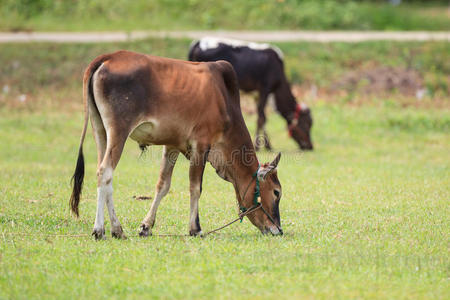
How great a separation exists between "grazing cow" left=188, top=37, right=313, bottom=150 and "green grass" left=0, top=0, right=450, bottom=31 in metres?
9.70

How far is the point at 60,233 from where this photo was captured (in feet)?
27.5

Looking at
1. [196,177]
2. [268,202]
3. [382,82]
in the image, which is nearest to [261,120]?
[382,82]

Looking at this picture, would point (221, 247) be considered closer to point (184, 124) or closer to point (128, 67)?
point (184, 124)

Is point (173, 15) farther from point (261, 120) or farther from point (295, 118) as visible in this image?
point (261, 120)

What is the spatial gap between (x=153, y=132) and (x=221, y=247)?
1.50 meters

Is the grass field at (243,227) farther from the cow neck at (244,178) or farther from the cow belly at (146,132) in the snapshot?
the cow belly at (146,132)

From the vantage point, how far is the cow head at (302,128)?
1867 cm

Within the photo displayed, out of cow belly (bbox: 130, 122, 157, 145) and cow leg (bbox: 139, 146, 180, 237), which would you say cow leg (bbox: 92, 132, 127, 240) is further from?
cow leg (bbox: 139, 146, 180, 237)

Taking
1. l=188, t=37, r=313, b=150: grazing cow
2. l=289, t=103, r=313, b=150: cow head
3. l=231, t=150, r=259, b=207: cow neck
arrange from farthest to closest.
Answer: l=289, t=103, r=313, b=150: cow head < l=188, t=37, r=313, b=150: grazing cow < l=231, t=150, r=259, b=207: cow neck

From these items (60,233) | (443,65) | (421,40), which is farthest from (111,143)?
(421,40)

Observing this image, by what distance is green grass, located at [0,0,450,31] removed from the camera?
2822cm

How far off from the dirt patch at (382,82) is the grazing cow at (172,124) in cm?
1512

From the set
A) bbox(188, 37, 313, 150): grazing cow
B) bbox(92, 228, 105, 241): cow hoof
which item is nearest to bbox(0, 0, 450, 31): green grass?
bbox(188, 37, 313, 150): grazing cow

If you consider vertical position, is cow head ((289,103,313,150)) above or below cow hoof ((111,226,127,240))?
below
